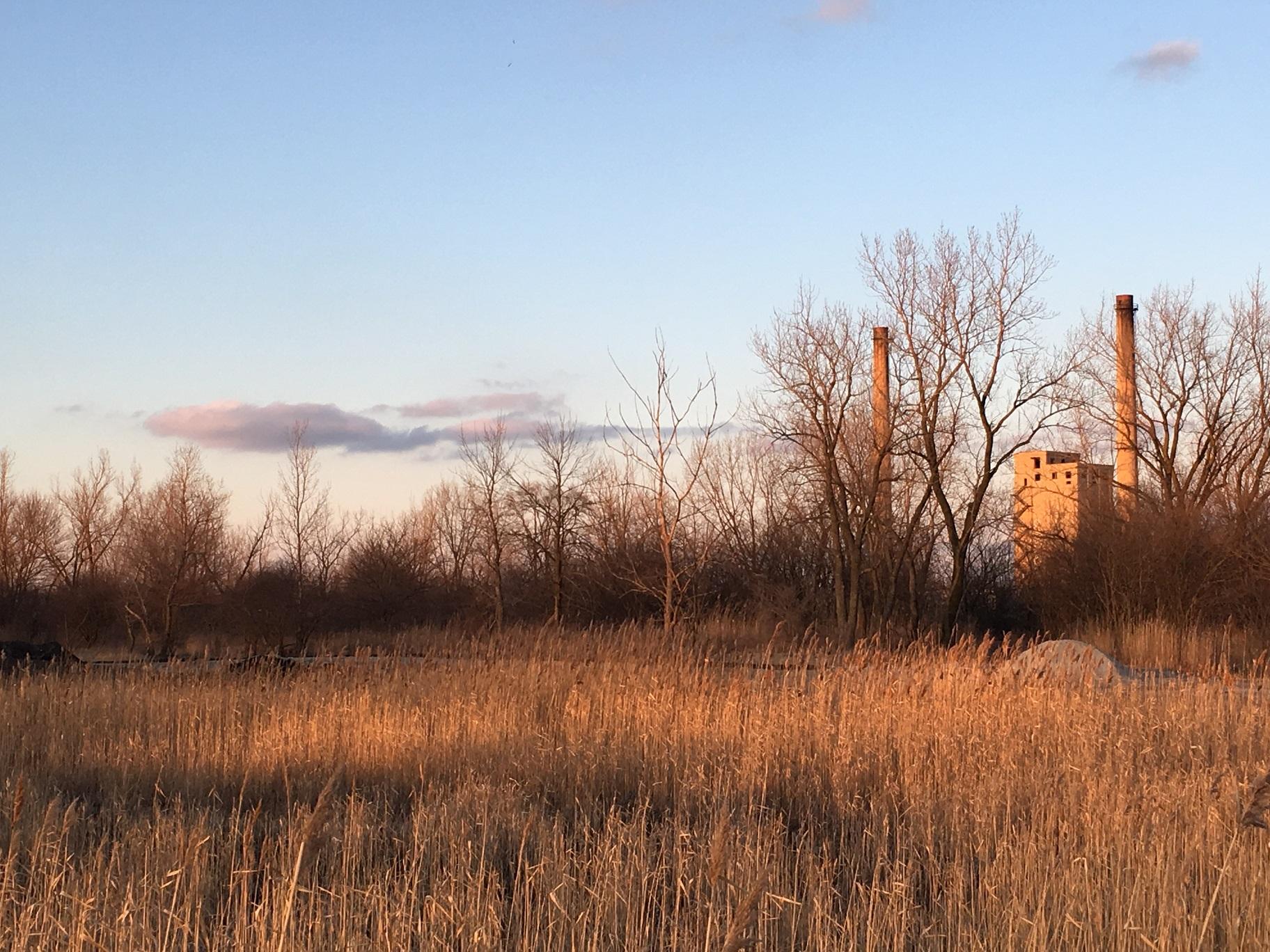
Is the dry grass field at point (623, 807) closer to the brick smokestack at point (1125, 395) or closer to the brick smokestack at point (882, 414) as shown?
the brick smokestack at point (882, 414)

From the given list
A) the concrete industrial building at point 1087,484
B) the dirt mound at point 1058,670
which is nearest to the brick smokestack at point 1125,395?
the concrete industrial building at point 1087,484

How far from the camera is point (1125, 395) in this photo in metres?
32.8

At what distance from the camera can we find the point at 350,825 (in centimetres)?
625

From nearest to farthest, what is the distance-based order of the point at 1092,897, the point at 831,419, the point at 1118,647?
the point at 1092,897 → the point at 1118,647 → the point at 831,419

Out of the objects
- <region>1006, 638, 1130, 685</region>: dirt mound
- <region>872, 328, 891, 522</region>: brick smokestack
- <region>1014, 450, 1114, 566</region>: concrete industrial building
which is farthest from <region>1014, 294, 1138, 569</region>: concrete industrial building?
<region>1006, 638, 1130, 685</region>: dirt mound

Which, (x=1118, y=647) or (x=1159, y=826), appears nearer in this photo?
(x=1159, y=826)

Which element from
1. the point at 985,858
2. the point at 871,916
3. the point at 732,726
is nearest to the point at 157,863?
the point at 871,916

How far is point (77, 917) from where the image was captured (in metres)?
4.72

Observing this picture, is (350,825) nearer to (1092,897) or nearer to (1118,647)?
(1092,897)

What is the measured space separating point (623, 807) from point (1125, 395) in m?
29.0

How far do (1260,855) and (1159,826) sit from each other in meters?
0.61

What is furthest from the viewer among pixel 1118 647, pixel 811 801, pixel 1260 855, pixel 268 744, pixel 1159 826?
pixel 1118 647

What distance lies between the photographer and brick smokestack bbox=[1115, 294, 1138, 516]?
32344mm

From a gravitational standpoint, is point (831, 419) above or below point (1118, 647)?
above
